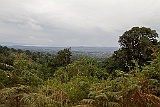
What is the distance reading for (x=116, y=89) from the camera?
3289mm

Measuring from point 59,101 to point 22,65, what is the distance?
98 cm

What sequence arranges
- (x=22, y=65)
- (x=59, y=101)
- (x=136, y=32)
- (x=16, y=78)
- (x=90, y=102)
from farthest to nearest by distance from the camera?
(x=136, y=32), (x=22, y=65), (x=16, y=78), (x=59, y=101), (x=90, y=102)

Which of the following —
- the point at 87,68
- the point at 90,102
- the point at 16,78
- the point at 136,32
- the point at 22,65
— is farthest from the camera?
the point at 136,32

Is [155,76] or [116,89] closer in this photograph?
[116,89]

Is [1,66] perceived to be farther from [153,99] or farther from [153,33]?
[153,33]

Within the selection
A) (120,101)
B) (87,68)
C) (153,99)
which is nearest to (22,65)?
(120,101)

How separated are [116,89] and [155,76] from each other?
2.92ft

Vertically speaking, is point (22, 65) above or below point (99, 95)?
above

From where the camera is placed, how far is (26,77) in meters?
3.47

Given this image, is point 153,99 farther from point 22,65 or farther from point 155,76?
point 22,65

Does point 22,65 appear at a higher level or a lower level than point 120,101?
higher

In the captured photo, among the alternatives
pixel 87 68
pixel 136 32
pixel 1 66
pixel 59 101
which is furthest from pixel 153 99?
pixel 136 32

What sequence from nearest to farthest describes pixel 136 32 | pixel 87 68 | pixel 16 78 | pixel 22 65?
pixel 16 78, pixel 22 65, pixel 87 68, pixel 136 32

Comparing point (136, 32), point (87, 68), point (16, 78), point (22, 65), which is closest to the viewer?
point (16, 78)
